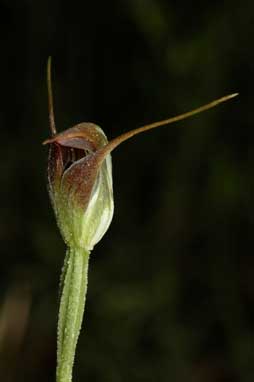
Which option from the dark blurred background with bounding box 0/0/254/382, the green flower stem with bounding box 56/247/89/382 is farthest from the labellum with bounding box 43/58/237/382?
the dark blurred background with bounding box 0/0/254/382

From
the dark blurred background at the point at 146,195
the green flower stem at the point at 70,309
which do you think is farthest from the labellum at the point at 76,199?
the dark blurred background at the point at 146,195

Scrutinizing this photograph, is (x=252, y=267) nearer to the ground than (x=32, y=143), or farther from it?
nearer to the ground

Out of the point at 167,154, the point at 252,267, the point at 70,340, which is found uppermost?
the point at 167,154

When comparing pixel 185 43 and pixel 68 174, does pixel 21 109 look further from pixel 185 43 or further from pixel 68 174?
pixel 68 174

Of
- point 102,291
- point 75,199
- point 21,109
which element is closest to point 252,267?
point 102,291

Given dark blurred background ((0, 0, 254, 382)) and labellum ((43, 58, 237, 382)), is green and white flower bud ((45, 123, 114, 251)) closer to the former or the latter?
labellum ((43, 58, 237, 382))

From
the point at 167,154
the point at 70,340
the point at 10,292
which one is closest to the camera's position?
the point at 70,340

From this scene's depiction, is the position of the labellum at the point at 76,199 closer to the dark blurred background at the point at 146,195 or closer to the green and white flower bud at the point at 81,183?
the green and white flower bud at the point at 81,183
